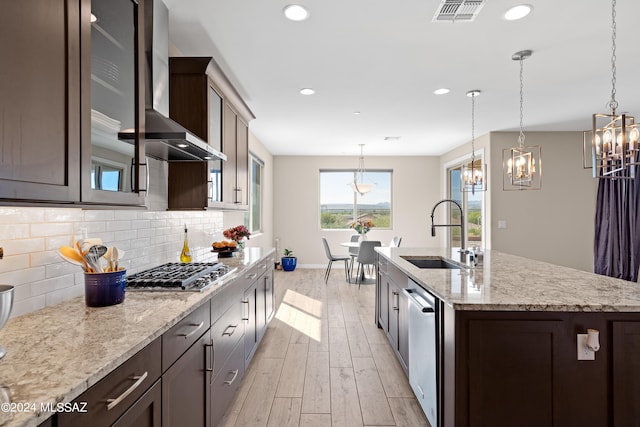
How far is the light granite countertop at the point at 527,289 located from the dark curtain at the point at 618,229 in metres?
4.29

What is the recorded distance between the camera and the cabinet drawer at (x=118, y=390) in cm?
87

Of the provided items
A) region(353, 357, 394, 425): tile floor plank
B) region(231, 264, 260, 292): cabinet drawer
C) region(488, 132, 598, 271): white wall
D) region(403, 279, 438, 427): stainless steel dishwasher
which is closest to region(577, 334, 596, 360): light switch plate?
region(403, 279, 438, 427): stainless steel dishwasher

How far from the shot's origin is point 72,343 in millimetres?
1093

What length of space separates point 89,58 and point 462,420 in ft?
6.96

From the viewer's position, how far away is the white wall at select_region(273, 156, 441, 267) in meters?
8.01

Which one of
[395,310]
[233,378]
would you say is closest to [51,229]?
[233,378]

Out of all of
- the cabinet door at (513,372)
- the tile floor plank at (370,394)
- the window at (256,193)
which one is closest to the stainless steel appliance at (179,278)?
the tile floor plank at (370,394)

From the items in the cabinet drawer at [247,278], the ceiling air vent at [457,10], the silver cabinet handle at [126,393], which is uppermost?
the ceiling air vent at [457,10]

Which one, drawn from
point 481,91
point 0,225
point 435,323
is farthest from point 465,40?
point 0,225

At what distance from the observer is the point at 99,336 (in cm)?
115

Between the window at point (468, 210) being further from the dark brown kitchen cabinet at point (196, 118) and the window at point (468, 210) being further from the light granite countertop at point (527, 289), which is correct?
the dark brown kitchen cabinet at point (196, 118)

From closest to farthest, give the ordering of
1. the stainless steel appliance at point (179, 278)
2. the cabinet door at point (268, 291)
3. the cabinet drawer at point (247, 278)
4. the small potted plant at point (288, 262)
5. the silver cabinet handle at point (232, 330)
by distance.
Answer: the stainless steel appliance at point (179, 278), the silver cabinet handle at point (232, 330), the cabinet drawer at point (247, 278), the cabinet door at point (268, 291), the small potted plant at point (288, 262)

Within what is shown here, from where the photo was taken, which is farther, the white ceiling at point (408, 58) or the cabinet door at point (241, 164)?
the cabinet door at point (241, 164)

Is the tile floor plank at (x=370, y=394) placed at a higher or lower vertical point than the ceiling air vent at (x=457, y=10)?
lower
